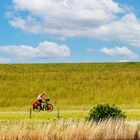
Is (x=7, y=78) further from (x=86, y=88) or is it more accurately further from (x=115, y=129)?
(x=115, y=129)

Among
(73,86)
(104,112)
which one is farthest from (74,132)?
(73,86)

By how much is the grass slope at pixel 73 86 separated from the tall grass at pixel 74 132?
120 ft

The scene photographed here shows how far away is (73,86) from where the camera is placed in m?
72.0

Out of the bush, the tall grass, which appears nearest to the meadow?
the bush

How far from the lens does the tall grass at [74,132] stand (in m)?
15.6

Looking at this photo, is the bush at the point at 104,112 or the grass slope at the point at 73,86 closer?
the bush at the point at 104,112

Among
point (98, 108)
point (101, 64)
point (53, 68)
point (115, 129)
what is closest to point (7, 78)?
point (53, 68)

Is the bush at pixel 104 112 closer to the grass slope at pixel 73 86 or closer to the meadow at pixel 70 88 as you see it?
the meadow at pixel 70 88

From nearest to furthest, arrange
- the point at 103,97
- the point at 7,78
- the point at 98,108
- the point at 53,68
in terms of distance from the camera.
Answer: the point at 98,108 < the point at 103,97 < the point at 7,78 < the point at 53,68

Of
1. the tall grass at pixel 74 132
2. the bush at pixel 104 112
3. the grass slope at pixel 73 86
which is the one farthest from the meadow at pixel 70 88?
the tall grass at pixel 74 132

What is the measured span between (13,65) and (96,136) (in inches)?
3277

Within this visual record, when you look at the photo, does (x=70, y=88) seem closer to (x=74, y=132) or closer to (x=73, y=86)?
(x=73, y=86)

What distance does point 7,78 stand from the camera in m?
78.8

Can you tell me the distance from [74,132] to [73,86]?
56.0 metres
